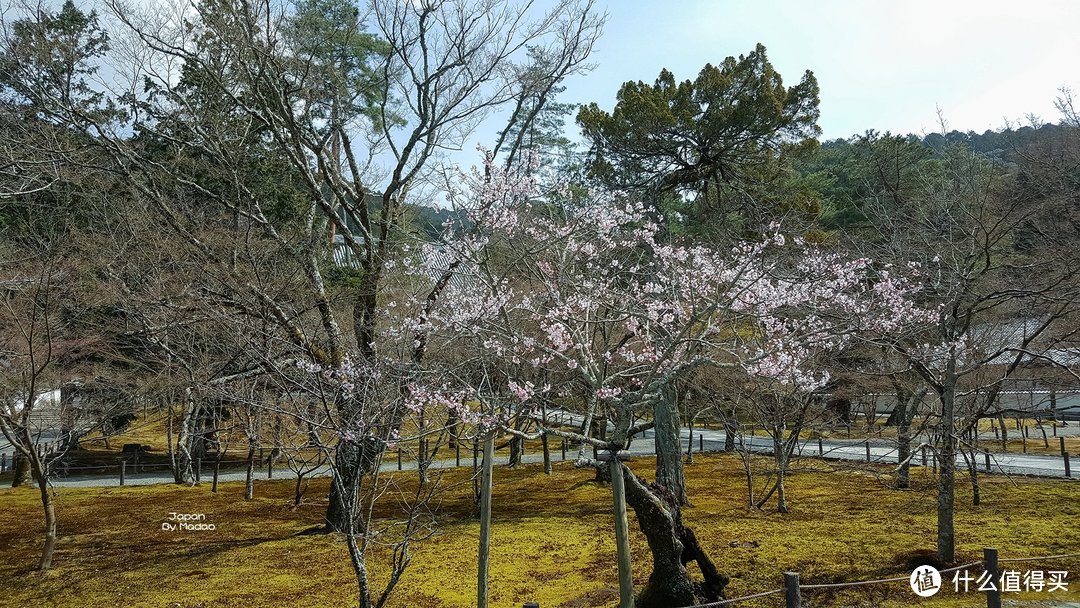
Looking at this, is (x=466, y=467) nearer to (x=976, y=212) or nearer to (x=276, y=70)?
(x=276, y=70)

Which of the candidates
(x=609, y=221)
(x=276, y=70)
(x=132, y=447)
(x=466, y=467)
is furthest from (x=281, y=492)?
(x=609, y=221)

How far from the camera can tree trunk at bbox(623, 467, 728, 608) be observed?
669cm

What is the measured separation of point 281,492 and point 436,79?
36.4 feet

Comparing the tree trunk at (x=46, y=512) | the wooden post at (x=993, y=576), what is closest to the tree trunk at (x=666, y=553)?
the wooden post at (x=993, y=576)

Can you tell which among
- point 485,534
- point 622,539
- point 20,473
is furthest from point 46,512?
point 20,473

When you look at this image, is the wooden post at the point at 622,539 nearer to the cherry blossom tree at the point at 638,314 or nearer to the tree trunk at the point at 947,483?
the cherry blossom tree at the point at 638,314

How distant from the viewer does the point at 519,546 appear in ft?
33.8

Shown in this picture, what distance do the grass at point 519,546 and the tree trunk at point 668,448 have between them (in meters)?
0.70

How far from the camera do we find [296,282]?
1228 cm

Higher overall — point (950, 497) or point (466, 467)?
point (950, 497)

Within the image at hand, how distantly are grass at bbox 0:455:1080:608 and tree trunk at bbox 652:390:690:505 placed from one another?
700mm

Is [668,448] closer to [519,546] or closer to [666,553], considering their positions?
[519,546]

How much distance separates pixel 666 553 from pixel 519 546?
4058 millimetres

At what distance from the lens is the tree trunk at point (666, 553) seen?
6.69 meters
